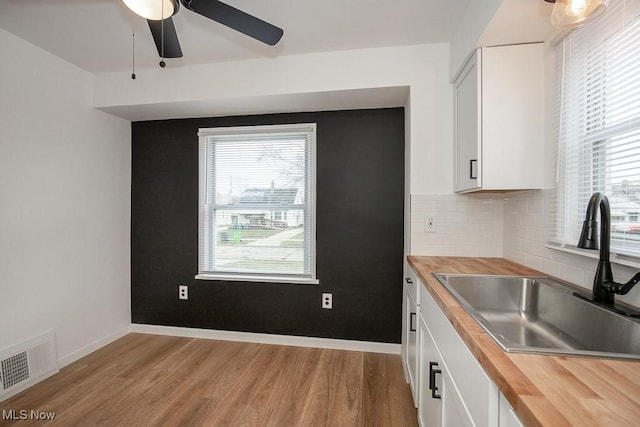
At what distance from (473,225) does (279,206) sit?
168 cm

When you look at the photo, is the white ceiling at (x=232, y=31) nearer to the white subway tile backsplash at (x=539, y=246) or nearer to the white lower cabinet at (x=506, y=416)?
the white subway tile backsplash at (x=539, y=246)

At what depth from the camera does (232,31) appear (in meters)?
1.92

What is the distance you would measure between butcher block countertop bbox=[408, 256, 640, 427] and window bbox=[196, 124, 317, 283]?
2.01m

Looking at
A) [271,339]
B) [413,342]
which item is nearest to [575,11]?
[413,342]

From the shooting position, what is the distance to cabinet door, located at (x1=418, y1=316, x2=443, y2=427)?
117cm

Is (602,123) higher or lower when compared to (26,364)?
higher

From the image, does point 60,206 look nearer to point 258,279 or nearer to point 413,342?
point 258,279

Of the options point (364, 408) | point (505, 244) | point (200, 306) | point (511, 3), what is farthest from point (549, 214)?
point (200, 306)

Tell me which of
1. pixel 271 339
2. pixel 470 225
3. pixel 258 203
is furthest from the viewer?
pixel 258 203

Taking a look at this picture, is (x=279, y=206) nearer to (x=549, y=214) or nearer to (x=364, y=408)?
(x=364, y=408)

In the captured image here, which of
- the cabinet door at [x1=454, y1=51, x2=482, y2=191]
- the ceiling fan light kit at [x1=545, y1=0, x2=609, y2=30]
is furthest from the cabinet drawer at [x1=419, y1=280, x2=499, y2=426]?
the ceiling fan light kit at [x1=545, y1=0, x2=609, y2=30]

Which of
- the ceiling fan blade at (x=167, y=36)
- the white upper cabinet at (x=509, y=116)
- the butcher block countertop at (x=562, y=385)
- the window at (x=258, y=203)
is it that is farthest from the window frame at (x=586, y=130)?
the ceiling fan blade at (x=167, y=36)

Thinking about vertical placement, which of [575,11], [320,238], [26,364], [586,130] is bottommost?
[26,364]

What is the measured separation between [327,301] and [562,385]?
212cm
